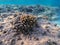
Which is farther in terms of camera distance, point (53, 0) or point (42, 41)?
point (53, 0)

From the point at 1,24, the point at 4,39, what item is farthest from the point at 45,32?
the point at 1,24

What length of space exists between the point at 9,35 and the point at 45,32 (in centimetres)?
146

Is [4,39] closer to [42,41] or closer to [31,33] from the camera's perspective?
[31,33]

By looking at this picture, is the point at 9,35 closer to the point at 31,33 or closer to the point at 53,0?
the point at 31,33

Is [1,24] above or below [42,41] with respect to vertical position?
above

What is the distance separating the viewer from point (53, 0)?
22.7 meters

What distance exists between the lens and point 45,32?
17.8ft

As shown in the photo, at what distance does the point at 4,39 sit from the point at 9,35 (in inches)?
10.1

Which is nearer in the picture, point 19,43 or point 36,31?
point 19,43

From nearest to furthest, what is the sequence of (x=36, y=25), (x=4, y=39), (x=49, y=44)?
1. (x=49, y=44)
2. (x=4, y=39)
3. (x=36, y=25)

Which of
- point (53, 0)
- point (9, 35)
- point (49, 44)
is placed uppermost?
point (53, 0)

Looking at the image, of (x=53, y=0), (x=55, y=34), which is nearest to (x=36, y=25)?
(x=55, y=34)

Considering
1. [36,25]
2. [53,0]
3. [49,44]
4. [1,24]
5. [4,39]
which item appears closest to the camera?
[49,44]

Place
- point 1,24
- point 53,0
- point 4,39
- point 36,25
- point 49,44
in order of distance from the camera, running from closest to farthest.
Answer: point 49,44, point 4,39, point 36,25, point 1,24, point 53,0
